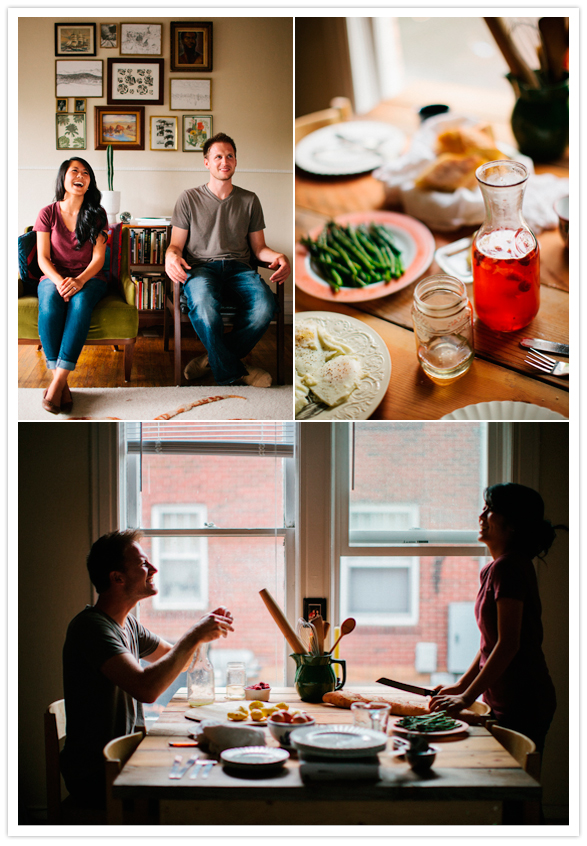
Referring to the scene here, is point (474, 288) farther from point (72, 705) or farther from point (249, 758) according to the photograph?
point (72, 705)

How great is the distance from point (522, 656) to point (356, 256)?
1.28m

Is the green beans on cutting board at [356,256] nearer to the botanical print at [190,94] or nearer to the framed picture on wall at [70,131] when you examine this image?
the botanical print at [190,94]

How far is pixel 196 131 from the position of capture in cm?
201

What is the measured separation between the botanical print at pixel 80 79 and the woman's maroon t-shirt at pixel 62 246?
1.09 feet

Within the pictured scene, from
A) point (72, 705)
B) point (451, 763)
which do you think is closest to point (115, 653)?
point (72, 705)

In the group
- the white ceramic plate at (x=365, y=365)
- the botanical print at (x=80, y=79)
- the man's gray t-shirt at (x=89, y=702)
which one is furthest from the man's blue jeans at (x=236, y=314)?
A: the man's gray t-shirt at (x=89, y=702)

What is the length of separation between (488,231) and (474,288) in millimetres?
167

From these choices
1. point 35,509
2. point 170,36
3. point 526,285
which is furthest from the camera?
point 35,509

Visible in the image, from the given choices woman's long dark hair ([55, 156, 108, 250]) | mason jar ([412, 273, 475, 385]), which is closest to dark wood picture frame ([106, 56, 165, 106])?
woman's long dark hair ([55, 156, 108, 250])

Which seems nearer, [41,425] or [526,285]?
[526,285]

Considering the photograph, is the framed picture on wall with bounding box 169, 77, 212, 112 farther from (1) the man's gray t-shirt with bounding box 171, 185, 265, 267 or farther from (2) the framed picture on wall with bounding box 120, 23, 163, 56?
(1) the man's gray t-shirt with bounding box 171, 185, 265, 267

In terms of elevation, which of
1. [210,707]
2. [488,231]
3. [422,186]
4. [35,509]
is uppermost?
[422,186]

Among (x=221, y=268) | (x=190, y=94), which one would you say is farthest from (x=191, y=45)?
(x=221, y=268)
